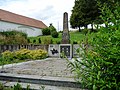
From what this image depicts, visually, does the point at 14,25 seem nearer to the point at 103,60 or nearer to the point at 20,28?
the point at 20,28

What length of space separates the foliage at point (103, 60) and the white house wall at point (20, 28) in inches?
1235

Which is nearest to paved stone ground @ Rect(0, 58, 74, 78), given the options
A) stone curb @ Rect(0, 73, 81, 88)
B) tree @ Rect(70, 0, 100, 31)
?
stone curb @ Rect(0, 73, 81, 88)

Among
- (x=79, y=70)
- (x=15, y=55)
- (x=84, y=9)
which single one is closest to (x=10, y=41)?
(x=15, y=55)

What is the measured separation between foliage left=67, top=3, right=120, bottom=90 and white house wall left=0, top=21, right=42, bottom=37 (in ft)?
103

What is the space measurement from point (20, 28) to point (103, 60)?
38367 millimetres

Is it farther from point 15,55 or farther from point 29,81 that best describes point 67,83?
Result: point 15,55

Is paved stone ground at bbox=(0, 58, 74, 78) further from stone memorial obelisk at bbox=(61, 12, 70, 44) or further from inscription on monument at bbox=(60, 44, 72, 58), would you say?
stone memorial obelisk at bbox=(61, 12, 70, 44)

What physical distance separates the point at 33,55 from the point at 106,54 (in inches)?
407

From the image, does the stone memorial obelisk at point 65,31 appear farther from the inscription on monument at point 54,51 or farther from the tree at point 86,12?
the tree at point 86,12

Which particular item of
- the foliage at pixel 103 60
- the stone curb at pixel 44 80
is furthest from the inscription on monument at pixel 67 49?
the foliage at pixel 103 60

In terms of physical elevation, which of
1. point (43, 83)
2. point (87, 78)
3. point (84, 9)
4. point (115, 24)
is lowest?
point (43, 83)

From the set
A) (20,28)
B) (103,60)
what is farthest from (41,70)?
(20,28)

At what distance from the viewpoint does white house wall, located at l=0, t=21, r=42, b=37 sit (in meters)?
35.2

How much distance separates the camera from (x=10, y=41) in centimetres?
1741
